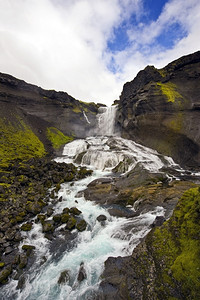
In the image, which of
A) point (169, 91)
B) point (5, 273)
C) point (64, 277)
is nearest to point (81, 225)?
point (64, 277)

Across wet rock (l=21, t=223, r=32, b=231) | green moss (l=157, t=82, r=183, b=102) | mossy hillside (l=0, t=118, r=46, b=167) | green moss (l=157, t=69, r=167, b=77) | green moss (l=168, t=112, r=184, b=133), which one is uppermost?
green moss (l=157, t=69, r=167, b=77)

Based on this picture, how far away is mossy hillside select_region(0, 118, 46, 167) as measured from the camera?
2248cm

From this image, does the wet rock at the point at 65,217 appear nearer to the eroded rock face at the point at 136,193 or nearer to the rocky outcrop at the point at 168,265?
the eroded rock face at the point at 136,193

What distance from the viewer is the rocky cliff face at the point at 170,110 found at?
92.8 feet

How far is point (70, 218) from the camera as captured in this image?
1134 cm

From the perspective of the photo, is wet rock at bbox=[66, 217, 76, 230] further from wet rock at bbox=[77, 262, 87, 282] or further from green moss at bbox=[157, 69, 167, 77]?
green moss at bbox=[157, 69, 167, 77]

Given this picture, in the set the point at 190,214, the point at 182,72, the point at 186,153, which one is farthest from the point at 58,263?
the point at 182,72

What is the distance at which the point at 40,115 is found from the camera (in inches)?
1932

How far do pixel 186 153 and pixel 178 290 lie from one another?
27.7 meters

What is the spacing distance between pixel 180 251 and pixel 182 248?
0.36 feet

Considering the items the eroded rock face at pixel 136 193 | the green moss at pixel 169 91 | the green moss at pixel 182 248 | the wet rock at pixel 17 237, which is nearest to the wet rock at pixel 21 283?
the wet rock at pixel 17 237

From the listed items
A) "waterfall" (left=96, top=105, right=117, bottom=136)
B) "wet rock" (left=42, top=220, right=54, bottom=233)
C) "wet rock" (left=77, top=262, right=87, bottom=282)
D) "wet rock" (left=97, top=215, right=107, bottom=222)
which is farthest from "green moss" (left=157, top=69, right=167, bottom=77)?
"wet rock" (left=77, top=262, right=87, bottom=282)

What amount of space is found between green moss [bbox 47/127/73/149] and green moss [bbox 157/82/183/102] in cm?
2753

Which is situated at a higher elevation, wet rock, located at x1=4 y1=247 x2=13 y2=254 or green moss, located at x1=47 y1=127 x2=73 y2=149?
green moss, located at x1=47 y1=127 x2=73 y2=149
